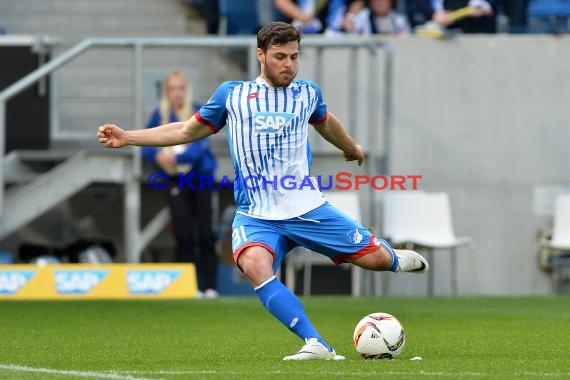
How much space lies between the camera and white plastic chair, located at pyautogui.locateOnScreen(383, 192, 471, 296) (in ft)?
58.2

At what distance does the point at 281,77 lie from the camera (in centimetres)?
876

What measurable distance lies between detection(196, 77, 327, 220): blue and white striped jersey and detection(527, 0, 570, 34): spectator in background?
10566mm

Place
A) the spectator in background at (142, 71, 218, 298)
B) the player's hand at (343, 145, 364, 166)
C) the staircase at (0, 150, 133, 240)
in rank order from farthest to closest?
the staircase at (0, 150, 133, 240), the spectator in background at (142, 71, 218, 298), the player's hand at (343, 145, 364, 166)

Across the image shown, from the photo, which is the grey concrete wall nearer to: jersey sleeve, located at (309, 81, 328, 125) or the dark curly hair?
jersey sleeve, located at (309, 81, 328, 125)

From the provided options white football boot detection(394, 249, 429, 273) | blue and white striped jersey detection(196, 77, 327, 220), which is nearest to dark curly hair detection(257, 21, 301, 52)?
blue and white striped jersey detection(196, 77, 327, 220)

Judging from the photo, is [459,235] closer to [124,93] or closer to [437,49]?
[437,49]

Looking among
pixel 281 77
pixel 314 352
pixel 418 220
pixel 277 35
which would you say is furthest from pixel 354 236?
pixel 418 220

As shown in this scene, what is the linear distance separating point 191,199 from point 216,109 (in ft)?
26.0

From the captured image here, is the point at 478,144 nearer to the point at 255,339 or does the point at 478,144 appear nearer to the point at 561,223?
the point at 561,223

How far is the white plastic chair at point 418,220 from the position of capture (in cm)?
1773

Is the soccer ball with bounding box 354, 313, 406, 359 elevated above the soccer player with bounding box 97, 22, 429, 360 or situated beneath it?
situated beneath

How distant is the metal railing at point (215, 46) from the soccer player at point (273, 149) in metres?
7.80

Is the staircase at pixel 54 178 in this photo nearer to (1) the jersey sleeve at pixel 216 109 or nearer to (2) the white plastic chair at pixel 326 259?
(2) the white plastic chair at pixel 326 259

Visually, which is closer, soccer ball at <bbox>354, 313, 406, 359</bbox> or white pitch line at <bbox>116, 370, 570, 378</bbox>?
white pitch line at <bbox>116, 370, 570, 378</bbox>
